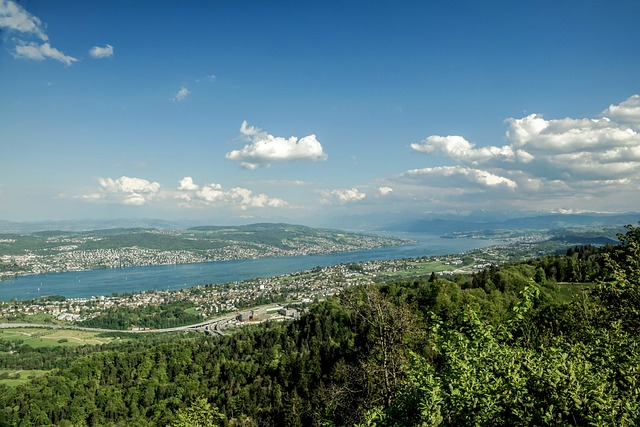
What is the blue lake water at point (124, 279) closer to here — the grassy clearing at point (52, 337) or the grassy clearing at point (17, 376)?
the grassy clearing at point (52, 337)

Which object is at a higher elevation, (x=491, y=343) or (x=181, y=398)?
(x=491, y=343)

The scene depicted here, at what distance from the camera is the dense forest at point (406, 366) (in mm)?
5250

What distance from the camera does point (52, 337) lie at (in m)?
78.4

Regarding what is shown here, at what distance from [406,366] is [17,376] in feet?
235

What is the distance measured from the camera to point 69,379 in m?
48.9

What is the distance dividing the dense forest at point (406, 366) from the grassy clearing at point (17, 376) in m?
2.78

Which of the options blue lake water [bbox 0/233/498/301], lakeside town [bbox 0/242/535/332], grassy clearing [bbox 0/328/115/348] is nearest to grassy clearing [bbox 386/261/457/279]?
lakeside town [bbox 0/242/535/332]

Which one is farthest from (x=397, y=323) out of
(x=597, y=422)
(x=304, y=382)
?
(x=304, y=382)

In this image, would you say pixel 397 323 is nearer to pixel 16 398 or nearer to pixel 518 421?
pixel 518 421

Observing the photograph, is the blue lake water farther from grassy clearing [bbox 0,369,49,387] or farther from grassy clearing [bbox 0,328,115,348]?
grassy clearing [bbox 0,369,49,387]

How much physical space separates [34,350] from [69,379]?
95.6ft

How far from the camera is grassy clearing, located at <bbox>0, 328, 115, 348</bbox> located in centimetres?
7415

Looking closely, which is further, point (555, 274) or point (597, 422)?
point (555, 274)

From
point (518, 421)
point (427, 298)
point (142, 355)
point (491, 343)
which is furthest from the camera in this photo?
point (142, 355)
